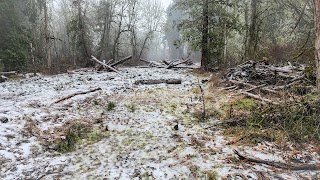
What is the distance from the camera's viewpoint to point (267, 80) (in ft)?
26.8

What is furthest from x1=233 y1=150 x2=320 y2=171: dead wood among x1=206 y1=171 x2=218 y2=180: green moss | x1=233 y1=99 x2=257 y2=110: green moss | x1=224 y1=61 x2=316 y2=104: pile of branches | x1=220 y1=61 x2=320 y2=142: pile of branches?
x1=233 y1=99 x2=257 y2=110: green moss

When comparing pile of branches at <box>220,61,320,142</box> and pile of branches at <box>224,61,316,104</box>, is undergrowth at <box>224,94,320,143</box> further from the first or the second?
pile of branches at <box>224,61,316,104</box>

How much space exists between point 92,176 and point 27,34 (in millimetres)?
20582

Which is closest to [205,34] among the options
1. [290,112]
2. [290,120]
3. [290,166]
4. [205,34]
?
[205,34]

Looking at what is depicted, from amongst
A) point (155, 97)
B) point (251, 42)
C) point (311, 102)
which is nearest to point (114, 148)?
point (311, 102)

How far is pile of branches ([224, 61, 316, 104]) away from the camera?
6391mm

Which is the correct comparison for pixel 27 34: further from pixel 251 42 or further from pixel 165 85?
pixel 251 42

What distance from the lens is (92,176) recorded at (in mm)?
3439

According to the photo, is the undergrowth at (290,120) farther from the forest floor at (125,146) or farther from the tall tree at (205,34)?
the tall tree at (205,34)

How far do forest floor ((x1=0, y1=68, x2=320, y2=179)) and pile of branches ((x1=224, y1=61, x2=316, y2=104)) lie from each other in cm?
111

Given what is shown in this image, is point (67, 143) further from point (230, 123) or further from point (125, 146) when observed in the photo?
point (230, 123)

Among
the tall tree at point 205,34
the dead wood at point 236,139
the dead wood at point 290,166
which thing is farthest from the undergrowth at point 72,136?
the tall tree at point 205,34

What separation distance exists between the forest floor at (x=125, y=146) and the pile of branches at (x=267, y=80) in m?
1.11

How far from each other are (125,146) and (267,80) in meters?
5.77
